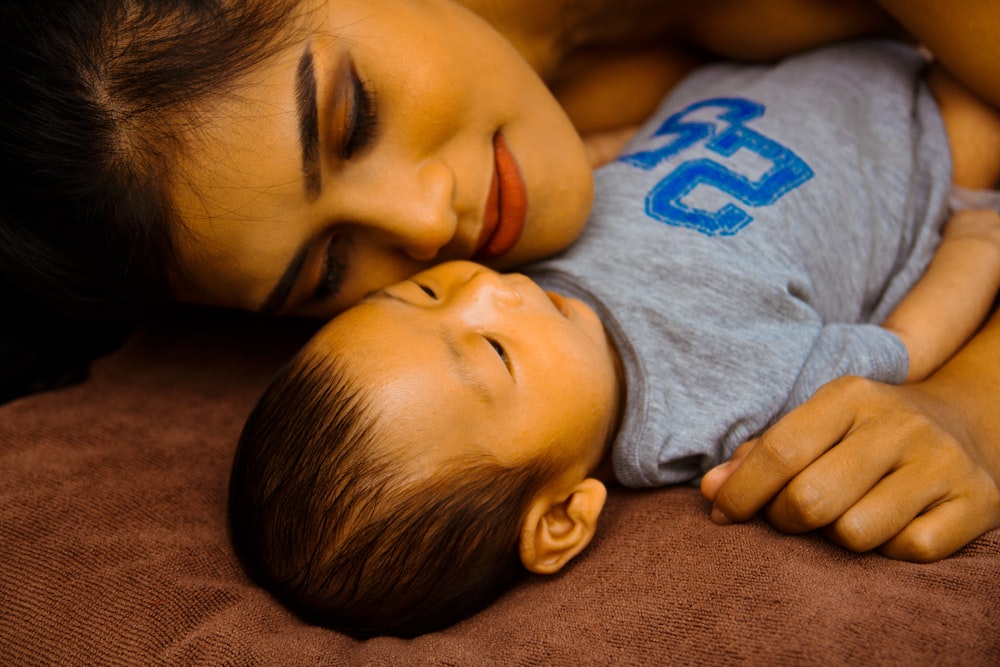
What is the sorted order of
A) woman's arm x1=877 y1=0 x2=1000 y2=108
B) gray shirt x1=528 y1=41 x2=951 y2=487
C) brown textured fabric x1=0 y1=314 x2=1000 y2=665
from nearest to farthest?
brown textured fabric x1=0 y1=314 x2=1000 y2=665, gray shirt x1=528 y1=41 x2=951 y2=487, woman's arm x1=877 y1=0 x2=1000 y2=108

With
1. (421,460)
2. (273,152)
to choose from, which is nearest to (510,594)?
(421,460)

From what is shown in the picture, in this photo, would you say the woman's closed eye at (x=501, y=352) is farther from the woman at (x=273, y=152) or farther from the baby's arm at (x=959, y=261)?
the baby's arm at (x=959, y=261)

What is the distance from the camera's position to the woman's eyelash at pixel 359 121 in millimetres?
989

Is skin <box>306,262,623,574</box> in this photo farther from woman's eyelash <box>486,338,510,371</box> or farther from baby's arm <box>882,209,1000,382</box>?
baby's arm <box>882,209,1000,382</box>

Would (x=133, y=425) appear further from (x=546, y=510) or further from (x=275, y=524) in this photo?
(x=546, y=510)

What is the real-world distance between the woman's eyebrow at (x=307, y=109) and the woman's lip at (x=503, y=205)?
0.27 metres

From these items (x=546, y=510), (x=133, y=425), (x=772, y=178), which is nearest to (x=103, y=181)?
(x=133, y=425)

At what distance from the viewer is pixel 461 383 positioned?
970 mm

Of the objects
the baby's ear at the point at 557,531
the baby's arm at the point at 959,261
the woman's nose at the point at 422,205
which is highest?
the woman's nose at the point at 422,205

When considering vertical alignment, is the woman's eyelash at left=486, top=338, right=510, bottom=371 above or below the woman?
below

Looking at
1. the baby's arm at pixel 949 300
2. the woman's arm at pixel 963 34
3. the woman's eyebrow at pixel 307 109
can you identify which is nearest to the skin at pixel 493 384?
the woman's eyebrow at pixel 307 109

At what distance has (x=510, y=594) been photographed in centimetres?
102

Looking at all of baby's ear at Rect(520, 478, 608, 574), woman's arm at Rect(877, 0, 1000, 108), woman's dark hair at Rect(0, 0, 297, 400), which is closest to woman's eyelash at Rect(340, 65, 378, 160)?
woman's dark hair at Rect(0, 0, 297, 400)

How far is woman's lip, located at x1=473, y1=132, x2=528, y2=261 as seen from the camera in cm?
114
